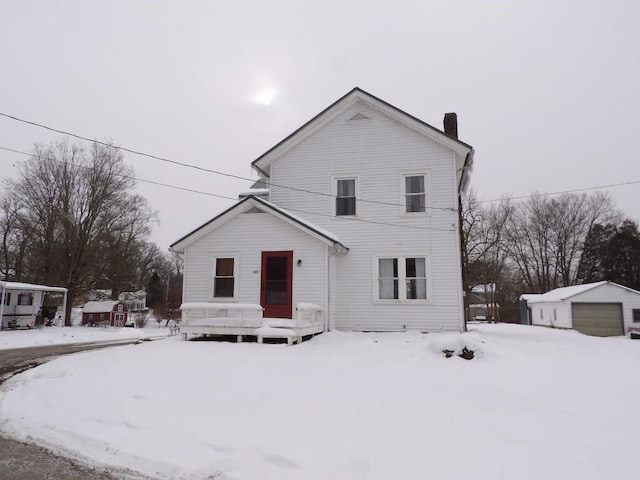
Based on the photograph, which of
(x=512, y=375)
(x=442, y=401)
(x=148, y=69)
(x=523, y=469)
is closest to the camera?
(x=523, y=469)

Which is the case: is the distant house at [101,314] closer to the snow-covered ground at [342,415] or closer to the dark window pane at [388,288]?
the snow-covered ground at [342,415]

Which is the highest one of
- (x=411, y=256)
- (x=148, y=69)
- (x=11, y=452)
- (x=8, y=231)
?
(x=148, y=69)

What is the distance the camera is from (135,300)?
170 ft

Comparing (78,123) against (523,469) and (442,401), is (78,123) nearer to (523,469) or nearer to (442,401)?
(442,401)

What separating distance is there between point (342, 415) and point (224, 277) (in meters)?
9.32

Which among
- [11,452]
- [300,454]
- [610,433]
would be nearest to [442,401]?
[610,433]

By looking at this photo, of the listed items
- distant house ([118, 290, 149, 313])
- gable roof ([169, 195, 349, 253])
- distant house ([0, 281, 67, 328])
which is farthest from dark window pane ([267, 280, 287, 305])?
distant house ([118, 290, 149, 313])

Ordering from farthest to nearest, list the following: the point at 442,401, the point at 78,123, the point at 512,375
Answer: the point at 78,123 < the point at 512,375 < the point at 442,401

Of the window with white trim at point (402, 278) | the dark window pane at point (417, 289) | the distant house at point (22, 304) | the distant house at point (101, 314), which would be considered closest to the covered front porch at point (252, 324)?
the window with white trim at point (402, 278)

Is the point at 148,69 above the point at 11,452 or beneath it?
above

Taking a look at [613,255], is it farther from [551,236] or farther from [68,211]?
[68,211]

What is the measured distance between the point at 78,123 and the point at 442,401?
968 inches

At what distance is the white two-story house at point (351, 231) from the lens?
13.5 m

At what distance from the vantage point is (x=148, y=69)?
17.2 meters
